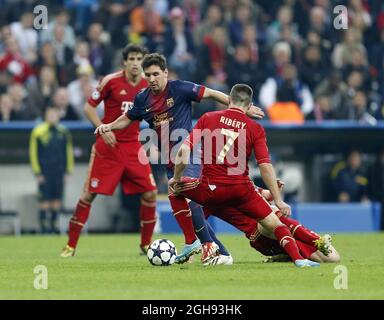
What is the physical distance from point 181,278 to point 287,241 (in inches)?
49.7

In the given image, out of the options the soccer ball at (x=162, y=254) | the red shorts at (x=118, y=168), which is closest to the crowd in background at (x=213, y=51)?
the red shorts at (x=118, y=168)

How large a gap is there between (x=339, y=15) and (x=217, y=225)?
6.19 meters

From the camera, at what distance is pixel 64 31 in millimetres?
22547

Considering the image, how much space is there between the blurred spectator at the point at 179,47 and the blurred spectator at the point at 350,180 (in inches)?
134

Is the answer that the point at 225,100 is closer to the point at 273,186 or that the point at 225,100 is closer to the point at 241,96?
the point at 241,96

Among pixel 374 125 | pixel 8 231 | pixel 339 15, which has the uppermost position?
pixel 339 15

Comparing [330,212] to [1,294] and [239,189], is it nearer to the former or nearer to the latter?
[239,189]

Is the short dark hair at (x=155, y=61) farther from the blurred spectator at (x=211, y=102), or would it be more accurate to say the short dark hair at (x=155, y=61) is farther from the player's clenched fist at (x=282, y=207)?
the blurred spectator at (x=211, y=102)

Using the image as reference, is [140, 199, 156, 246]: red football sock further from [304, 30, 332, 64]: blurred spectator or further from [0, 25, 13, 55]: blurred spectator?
[304, 30, 332, 64]: blurred spectator

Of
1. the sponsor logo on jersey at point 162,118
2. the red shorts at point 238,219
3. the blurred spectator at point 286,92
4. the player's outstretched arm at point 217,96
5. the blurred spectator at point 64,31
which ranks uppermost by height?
the blurred spectator at point 64,31

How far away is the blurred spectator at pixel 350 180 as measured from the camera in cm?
2119

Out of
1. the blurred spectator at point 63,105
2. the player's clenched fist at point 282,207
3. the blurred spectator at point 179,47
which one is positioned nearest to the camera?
the player's clenched fist at point 282,207
